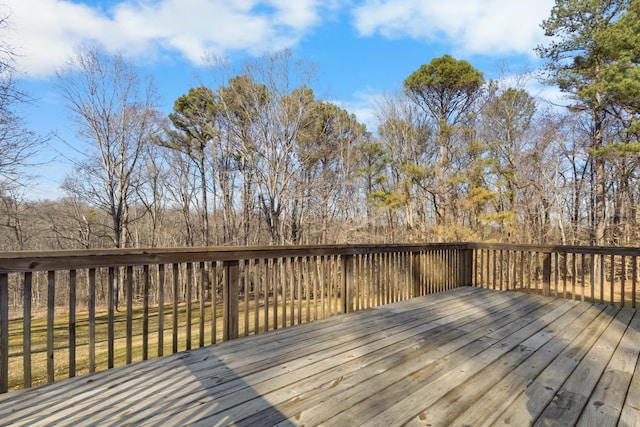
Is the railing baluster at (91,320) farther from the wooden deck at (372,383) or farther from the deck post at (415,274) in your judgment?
the deck post at (415,274)

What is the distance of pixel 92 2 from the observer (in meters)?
7.18

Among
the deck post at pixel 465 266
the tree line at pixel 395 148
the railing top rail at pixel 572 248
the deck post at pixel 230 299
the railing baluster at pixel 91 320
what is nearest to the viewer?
the railing baluster at pixel 91 320

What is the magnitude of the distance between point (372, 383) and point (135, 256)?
1.73 meters

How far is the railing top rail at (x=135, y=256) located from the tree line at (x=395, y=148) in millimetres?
8140

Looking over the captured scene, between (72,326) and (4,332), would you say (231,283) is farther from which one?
(4,332)

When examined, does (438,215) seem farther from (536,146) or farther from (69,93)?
(69,93)

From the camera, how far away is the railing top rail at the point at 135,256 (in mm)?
1738

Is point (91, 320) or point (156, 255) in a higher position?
point (156, 255)

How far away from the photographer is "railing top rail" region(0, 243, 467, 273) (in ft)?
5.70

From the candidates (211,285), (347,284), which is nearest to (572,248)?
(347,284)

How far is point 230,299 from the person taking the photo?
2.61m

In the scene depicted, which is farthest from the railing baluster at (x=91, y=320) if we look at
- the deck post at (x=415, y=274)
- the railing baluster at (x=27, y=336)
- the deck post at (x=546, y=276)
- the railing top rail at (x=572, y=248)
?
the deck post at (x=546, y=276)

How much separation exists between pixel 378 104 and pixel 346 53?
2962 mm

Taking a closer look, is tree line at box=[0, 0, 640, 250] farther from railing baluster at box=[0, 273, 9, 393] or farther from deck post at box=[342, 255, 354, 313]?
railing baluster at box=[0, 273, 9, 393]
